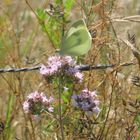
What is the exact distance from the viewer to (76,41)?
1.37 metres

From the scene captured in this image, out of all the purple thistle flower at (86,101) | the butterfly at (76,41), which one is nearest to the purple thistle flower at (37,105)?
the purple thistle flower at (86,101)

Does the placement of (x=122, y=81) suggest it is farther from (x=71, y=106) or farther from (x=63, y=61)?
(x=63, y=61)

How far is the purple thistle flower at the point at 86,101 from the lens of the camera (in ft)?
5.07

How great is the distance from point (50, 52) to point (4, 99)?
0.92 meters

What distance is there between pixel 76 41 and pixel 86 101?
0.84 feet

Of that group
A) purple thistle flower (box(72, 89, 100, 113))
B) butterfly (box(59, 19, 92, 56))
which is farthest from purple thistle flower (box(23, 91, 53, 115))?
butterfly (box(59, 19, 92, 56))

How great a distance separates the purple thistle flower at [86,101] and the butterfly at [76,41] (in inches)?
9.4

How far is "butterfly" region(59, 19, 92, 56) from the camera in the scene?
4.42 ft

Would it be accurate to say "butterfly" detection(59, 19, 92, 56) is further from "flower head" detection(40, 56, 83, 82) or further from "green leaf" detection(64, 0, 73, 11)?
"green leaf" detection(64, 0, 73, 11)

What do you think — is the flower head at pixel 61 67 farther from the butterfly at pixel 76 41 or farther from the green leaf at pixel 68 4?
the green leaf at pixel 68 4

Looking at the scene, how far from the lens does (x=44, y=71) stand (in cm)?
152

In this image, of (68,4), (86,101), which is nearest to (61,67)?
(86,101)

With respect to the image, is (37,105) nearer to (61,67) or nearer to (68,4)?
(61,67)

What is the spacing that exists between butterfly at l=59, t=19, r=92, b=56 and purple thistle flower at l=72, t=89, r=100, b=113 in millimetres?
238
